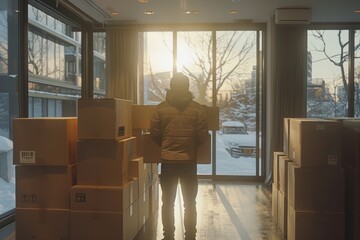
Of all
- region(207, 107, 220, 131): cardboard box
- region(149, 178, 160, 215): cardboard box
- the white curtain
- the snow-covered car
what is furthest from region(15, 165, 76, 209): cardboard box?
the snow-covered car

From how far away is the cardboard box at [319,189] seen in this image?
3131mm

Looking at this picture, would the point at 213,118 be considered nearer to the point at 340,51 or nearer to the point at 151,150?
the point at 151,150

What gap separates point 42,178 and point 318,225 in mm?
2298

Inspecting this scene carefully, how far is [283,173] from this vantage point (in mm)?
3734

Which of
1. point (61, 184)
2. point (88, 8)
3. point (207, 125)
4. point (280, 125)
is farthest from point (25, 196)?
point (280, 125)

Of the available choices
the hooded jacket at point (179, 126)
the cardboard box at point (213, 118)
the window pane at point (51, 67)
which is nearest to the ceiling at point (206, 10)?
the window pane at point (51, 67)

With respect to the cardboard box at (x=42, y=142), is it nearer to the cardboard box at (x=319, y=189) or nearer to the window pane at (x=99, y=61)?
the cardboard box at (x=319, y=189)

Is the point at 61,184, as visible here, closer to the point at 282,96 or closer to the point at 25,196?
the point at 25,196

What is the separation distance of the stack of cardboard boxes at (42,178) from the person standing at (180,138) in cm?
76

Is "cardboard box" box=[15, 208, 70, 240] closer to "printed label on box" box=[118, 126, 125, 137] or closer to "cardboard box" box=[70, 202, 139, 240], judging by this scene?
"cardboard box" box=[70, 202, 139, 240]

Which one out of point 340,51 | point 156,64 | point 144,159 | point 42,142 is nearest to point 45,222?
point 42,142

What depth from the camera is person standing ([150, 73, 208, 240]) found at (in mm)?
3051

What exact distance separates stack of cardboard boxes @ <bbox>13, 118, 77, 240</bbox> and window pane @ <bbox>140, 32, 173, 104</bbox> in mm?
3648

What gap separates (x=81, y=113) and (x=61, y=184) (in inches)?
23.9
